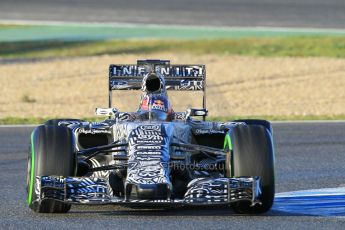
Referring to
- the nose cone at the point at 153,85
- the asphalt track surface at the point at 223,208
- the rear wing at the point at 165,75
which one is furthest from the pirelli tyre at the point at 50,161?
the rear wing at the point at 165,75

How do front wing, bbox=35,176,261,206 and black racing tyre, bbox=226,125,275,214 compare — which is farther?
black racing tyre, bbox=226,125,275,214

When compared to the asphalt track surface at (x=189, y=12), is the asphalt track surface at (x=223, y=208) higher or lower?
lower

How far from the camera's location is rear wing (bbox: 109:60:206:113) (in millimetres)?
13727

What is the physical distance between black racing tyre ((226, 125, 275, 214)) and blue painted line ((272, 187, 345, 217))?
368 millimetres

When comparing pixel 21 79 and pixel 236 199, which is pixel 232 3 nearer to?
pixel 21 79

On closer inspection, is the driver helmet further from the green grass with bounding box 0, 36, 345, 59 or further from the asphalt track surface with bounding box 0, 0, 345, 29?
the asphalt track surface with bounding box 0, 0, 345, 29

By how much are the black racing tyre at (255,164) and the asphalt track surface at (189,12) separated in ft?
65.7

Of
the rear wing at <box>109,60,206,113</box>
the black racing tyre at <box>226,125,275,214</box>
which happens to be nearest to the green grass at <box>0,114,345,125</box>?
the rear wing at <box>109,60,206,113</box>

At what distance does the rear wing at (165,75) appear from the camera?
13727 mm

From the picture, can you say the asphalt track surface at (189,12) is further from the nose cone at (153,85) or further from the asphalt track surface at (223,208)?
the nose cone at (153,85)

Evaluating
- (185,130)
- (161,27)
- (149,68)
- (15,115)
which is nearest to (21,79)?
(15,115)

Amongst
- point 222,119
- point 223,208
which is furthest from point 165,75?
point 222,119

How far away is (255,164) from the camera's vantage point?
11.3 metres

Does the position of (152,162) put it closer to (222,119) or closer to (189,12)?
(222,119)
